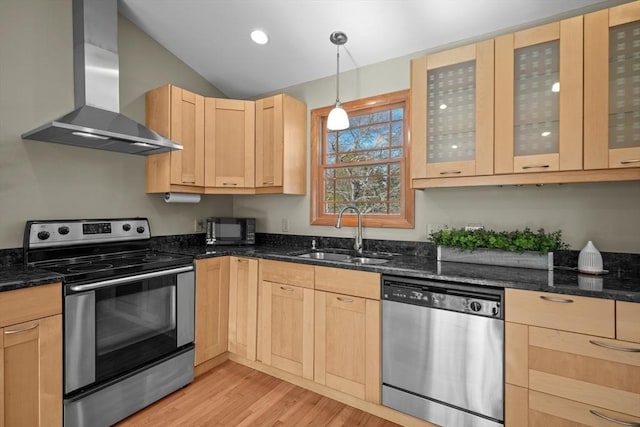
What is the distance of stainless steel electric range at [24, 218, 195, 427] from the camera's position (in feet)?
5.92

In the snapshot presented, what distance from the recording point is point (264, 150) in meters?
3.02

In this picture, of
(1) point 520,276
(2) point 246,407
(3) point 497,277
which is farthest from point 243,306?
(1) point 520,276

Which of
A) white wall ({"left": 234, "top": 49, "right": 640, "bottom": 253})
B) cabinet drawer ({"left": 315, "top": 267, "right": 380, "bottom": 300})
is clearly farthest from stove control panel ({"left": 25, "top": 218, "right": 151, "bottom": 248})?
cabinet drawer ({"left": 315, "top": 267, "right": 380, "bottom": 300})

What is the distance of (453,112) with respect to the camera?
2.12 metres

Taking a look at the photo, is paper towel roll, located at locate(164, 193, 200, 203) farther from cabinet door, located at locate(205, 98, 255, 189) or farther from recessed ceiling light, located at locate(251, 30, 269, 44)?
recessed ceiling light, located at locate(251, 30, 269, 44)

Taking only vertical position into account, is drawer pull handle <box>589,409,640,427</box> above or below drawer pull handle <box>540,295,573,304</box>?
below

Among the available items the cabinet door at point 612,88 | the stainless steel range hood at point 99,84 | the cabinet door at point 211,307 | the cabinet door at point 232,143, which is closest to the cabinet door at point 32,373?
the cabinet door at point 211,307

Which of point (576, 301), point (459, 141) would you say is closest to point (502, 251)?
point (576, 301)

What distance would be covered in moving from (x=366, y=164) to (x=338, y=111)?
721 millimetres

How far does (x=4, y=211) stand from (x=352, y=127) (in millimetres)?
2639

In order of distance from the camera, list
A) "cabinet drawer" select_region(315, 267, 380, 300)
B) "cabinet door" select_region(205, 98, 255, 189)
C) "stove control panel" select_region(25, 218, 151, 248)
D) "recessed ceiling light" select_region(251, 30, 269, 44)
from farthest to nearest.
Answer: "cabinet door" select_region(205, 98, 255, 189) → "recessed ceiling light" select_region(251, 30, 269, 44) → "stove control panel" select_region(25, 218, 151, 248) → "cabinet drawer" select_region(315, 267, 380, 300)

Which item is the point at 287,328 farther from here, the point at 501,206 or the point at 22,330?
the point at 501,206

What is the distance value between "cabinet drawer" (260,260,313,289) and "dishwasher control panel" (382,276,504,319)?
23.1 inches

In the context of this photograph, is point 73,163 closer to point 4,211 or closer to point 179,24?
point 4,211
